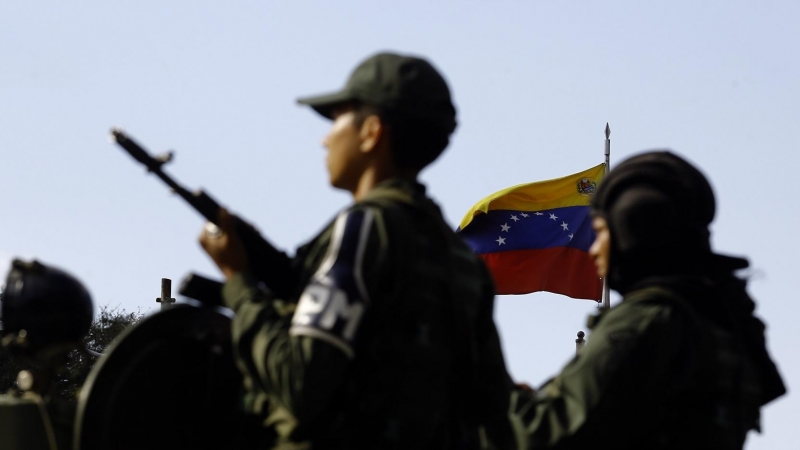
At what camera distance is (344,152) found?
212 inches

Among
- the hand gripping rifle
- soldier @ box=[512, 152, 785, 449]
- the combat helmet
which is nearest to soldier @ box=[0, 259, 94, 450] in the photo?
the combat helmet

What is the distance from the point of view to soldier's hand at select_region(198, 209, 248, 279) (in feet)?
16.8

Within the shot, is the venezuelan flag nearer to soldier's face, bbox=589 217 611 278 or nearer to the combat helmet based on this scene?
soldier's face, bbox=589 217 611 278

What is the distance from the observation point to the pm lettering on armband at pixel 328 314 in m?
4.77

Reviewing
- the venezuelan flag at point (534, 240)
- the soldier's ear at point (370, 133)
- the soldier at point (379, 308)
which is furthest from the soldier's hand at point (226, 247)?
the venezuelan flag at point (534, 240)

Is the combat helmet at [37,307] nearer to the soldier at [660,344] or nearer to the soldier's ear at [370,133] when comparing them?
the soldier's ear at [370,133]

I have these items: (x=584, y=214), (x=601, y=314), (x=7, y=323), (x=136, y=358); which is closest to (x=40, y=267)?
(x=7, y=323)

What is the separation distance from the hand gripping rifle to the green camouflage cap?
1.79 feet

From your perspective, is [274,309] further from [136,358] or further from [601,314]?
[601,314]

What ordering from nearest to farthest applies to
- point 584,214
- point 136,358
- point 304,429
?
point 304,429, point 136,358, point 584,214

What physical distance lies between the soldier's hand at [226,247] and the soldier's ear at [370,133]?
1.67ft

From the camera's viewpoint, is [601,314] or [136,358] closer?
[136,358]

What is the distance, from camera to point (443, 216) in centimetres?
544

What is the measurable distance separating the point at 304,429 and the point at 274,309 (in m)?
0.38
